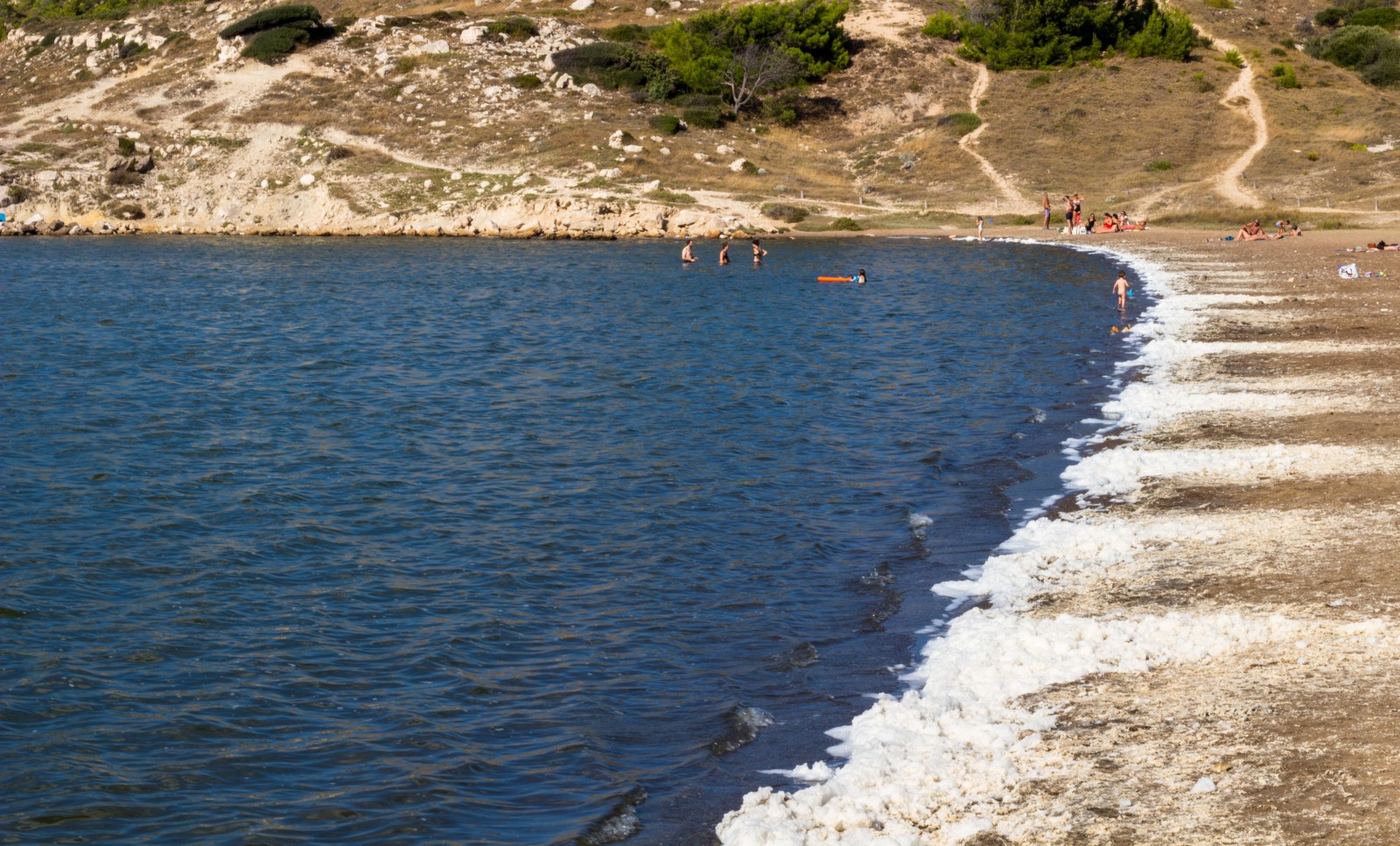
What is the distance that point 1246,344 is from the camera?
2758cm

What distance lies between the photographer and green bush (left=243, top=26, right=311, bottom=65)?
88.7 meters

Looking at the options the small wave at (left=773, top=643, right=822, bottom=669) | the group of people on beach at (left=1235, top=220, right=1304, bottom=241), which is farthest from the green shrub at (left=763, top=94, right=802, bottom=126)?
the small wave at (left=773, top=643, right=822, bottom=669)

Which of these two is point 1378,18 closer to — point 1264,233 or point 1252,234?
point 1264,233

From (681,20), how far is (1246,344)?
73.8 m

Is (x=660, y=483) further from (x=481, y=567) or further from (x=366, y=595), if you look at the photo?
(x=366, y=595)

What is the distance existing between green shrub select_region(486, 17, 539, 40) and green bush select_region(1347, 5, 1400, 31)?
5991cm

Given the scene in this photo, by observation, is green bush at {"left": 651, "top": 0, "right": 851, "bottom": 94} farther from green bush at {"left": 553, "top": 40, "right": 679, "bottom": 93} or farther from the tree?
green bush at {"left": 553, "top": 40, "right": 679, "bottom": 93}

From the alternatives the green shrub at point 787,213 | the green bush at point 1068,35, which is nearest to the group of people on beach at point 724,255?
the green shrub at point 787,213

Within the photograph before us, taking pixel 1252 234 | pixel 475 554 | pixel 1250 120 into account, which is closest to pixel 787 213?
pixel 1252 234

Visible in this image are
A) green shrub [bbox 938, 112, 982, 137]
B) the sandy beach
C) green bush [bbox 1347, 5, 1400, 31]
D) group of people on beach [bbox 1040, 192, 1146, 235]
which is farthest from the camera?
green bush [bbox 1347, 5, 1400, 31]

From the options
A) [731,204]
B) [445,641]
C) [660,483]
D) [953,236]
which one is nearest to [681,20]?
[731,204]

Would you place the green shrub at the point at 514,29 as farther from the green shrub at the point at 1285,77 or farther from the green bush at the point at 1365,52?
the green bush at the point at 1365,52

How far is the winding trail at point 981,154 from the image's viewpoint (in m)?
71.5

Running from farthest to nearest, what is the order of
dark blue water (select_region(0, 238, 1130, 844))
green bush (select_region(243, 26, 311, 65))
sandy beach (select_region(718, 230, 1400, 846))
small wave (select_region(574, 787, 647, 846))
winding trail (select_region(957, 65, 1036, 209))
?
green bush (select_region(243, 26, 311, 65))
winding trail (select_region(957, 65, 1036, 209))
dark blue water (select_region(0, 238, 1130, 844))
small wave (select_region(574, 787, 647, 846))
sandy beach (select_region(718, 230, 1400, 846))
